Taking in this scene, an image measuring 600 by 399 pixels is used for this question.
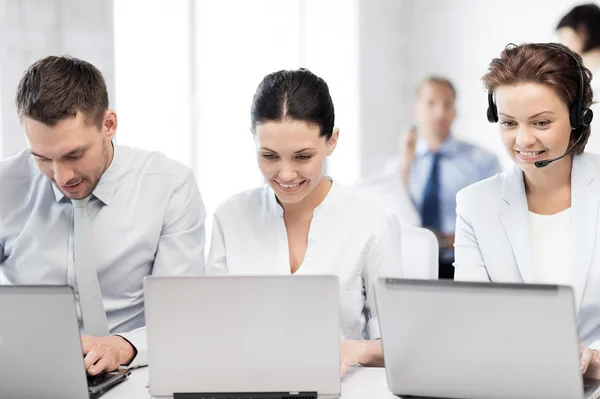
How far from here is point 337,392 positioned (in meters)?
1.60

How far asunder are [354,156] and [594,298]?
3.06 meters

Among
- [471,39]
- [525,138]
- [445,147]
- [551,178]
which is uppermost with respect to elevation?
[471,39]

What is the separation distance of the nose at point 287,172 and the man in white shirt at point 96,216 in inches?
15.1

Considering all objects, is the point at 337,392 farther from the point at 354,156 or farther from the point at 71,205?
the point at 354,156

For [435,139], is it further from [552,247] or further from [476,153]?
[552,247]

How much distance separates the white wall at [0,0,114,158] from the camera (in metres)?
3.96

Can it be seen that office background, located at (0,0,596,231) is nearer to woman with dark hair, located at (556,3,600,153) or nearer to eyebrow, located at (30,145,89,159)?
woman with dark hair, located at (556,3,600,153)

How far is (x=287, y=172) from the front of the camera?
209 cm

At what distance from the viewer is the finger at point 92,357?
5.86 ft

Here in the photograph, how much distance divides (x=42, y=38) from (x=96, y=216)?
214cm

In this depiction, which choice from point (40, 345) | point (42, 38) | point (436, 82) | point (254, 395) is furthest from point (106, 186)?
point (436, 82)

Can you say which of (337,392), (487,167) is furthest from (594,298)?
(487,167)

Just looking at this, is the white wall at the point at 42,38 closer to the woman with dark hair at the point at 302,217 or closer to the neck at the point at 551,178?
the woman with dark hair at the point at 302,217

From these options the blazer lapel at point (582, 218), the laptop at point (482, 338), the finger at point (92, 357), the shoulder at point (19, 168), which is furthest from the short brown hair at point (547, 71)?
the shoulder at point (19, 168)
